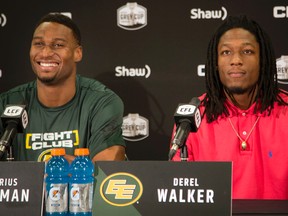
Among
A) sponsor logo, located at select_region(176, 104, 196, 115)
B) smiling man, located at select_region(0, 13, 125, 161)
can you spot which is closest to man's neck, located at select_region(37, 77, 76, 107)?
smiling man, located at select_region(0, 13, 125, 161)

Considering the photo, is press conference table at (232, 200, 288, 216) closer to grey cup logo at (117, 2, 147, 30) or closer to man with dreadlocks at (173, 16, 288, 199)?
man with dreadlocks at (173, 16, 288, 199)

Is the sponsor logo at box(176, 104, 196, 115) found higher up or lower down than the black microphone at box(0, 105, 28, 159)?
higher up

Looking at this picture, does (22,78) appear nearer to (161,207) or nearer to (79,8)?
(79,8)

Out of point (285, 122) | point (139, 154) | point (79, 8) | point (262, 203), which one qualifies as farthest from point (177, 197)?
point (79, 8)

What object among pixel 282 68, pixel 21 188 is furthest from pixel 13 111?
pixel 282 68

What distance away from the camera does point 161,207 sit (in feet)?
4.72

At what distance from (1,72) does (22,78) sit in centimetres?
11

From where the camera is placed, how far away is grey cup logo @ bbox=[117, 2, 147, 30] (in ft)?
9.43

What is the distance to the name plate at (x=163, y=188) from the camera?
1421 millimetres

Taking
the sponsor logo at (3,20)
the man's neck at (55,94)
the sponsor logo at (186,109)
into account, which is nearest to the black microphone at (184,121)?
the sponsor logo at (186,109)

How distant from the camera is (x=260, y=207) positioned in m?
1.68

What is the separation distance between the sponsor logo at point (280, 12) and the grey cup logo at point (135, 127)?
2.65 feet

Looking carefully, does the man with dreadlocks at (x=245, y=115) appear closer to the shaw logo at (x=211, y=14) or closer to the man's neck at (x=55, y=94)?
the shaw logo at (x=211, y=14)

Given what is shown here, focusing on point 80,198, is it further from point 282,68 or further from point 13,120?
point 282,68
